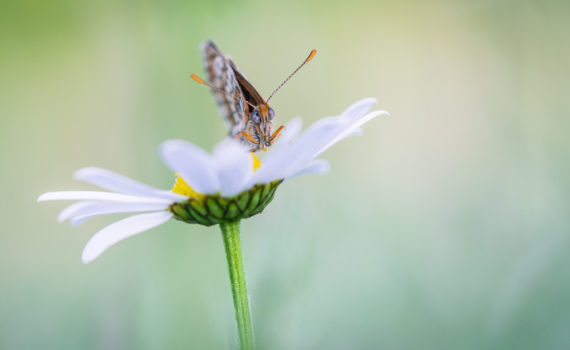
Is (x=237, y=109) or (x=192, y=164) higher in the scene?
(x=237, y=109)

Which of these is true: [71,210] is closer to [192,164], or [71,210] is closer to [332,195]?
[192,164]

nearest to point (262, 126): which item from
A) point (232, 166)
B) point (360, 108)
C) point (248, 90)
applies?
point (248, 90)

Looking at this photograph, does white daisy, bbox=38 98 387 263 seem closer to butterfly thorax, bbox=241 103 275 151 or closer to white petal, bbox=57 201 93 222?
A: white petal, bbox=57 201 93 222

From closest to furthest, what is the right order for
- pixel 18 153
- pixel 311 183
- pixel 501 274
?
1. pixel 501 274
2. pixel 311 183
3. pixel 18 153

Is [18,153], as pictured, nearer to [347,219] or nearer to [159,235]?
[159,235]

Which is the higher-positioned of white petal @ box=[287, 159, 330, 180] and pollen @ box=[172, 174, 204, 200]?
pollen @ box=[172, 174, 204, 200]

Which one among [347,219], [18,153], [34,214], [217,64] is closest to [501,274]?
[347,219]

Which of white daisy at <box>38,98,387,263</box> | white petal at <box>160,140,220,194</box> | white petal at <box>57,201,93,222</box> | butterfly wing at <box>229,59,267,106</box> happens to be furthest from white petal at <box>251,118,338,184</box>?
butterfly wing at <box>229,59,267,106</box>
